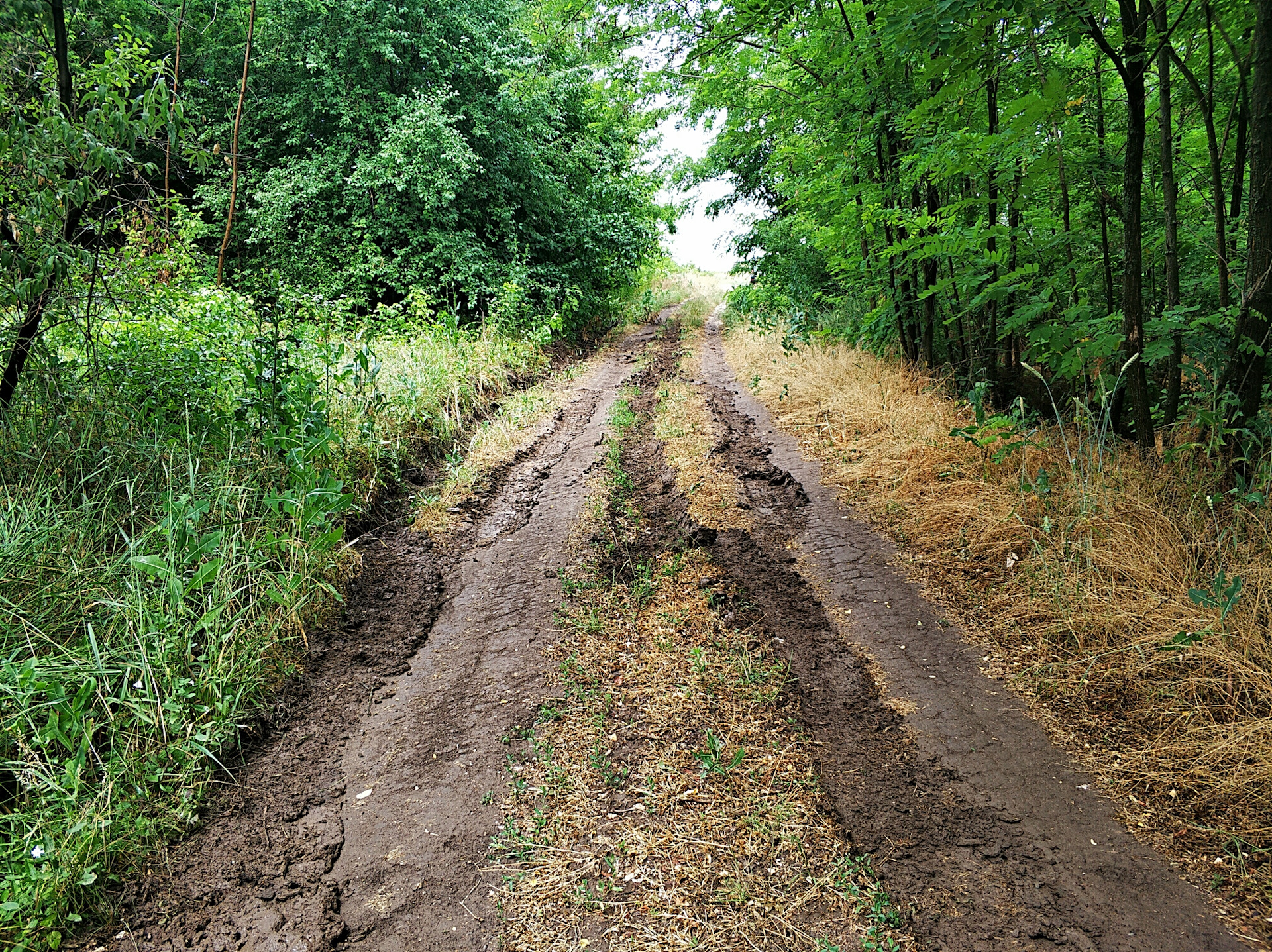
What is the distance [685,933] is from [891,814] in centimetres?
89

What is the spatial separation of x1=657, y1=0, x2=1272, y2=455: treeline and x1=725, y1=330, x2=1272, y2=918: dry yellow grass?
49cm

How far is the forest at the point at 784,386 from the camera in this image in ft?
8.30

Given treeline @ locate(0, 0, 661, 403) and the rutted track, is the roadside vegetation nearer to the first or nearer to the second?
the rutted track

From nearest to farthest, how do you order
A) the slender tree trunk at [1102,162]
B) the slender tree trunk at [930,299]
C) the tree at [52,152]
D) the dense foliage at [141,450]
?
the dense foliage at [141,450] → the tree at [52,152] → the slender tree trunk at [1102,162] → the slender tree trunk at [930,299]

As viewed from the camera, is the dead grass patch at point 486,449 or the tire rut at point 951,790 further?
the dead grass patch at point 486,449

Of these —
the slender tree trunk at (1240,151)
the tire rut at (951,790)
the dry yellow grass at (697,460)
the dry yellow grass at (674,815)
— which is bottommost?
the tire rut at (951,790)

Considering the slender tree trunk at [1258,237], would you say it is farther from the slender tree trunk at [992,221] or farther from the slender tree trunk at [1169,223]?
the slender tree trunk at [992,221]

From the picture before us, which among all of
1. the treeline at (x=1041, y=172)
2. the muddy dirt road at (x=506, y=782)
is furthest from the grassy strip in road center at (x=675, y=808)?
the treeline at (x=1041, y=172)

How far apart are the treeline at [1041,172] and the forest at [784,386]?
0.13 ft

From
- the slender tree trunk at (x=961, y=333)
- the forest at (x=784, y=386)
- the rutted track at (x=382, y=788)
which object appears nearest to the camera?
the rutted track at (x=382, y=788)

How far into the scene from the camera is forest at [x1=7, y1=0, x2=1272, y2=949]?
2531mm

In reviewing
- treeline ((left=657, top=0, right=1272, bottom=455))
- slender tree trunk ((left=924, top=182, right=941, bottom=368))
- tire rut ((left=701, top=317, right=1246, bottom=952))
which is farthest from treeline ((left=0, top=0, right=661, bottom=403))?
tire rut ((left=701, top=317, right=1246, bottom=952))

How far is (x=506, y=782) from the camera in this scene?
2.53 meters

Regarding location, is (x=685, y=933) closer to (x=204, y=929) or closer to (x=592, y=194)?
(x=204, y=929)
